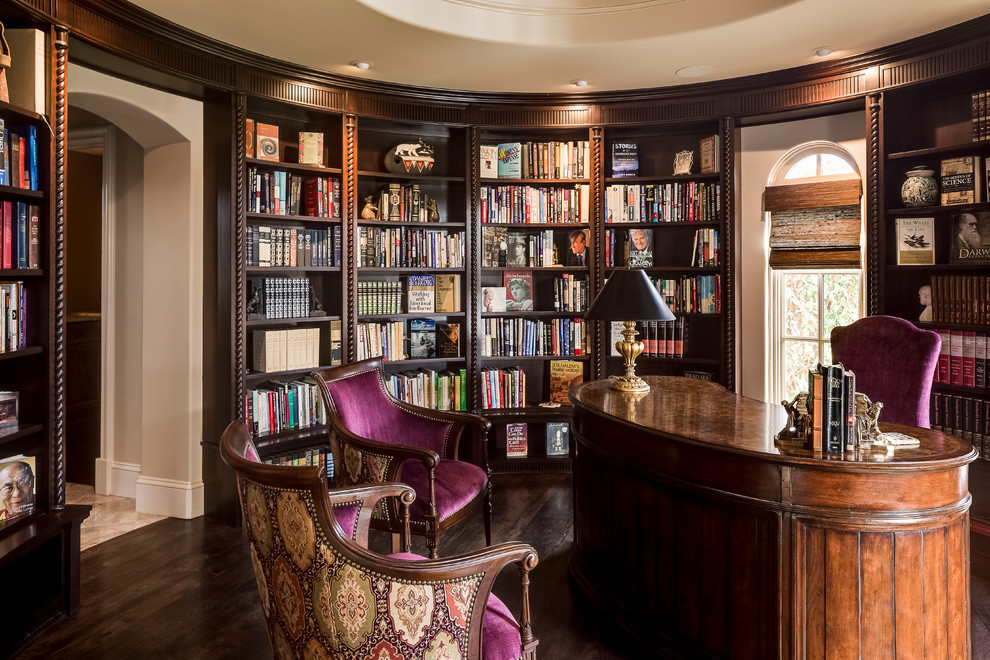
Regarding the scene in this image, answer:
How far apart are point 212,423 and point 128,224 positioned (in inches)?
55.9

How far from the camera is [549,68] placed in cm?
426

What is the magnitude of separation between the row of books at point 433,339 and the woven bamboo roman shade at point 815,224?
7.61 ft

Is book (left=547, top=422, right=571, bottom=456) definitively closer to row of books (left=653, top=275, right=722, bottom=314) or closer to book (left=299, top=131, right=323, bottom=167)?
row of books (left=653, top=275, right=722, bottom=314)

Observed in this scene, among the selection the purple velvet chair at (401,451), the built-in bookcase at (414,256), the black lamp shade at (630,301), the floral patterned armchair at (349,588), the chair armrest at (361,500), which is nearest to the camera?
the floral patterned armchair at (349,588)

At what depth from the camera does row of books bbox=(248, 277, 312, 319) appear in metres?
4.24

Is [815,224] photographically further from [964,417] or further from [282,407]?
[282,407]

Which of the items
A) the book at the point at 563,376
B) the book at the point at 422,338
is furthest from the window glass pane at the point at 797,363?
the book at the point at 422,338

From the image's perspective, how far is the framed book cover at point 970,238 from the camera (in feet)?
12.4

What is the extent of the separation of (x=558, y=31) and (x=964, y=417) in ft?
10.4

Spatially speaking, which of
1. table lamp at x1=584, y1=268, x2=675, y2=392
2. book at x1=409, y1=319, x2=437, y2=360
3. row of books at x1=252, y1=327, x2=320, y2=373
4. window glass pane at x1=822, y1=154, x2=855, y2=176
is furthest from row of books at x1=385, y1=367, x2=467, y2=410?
window glass pane at x1=822, y1=154, x2=855, y2=176

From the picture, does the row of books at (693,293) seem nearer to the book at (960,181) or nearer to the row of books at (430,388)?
the book at (960,181)

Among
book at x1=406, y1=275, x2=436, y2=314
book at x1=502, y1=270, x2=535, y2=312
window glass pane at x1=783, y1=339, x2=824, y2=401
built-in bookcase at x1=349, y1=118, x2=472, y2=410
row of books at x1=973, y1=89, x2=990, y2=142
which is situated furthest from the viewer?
book at x1=502, y1=270, x2=535, y2=312

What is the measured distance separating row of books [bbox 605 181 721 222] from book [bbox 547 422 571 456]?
5.23 ft

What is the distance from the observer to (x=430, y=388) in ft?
16.3
